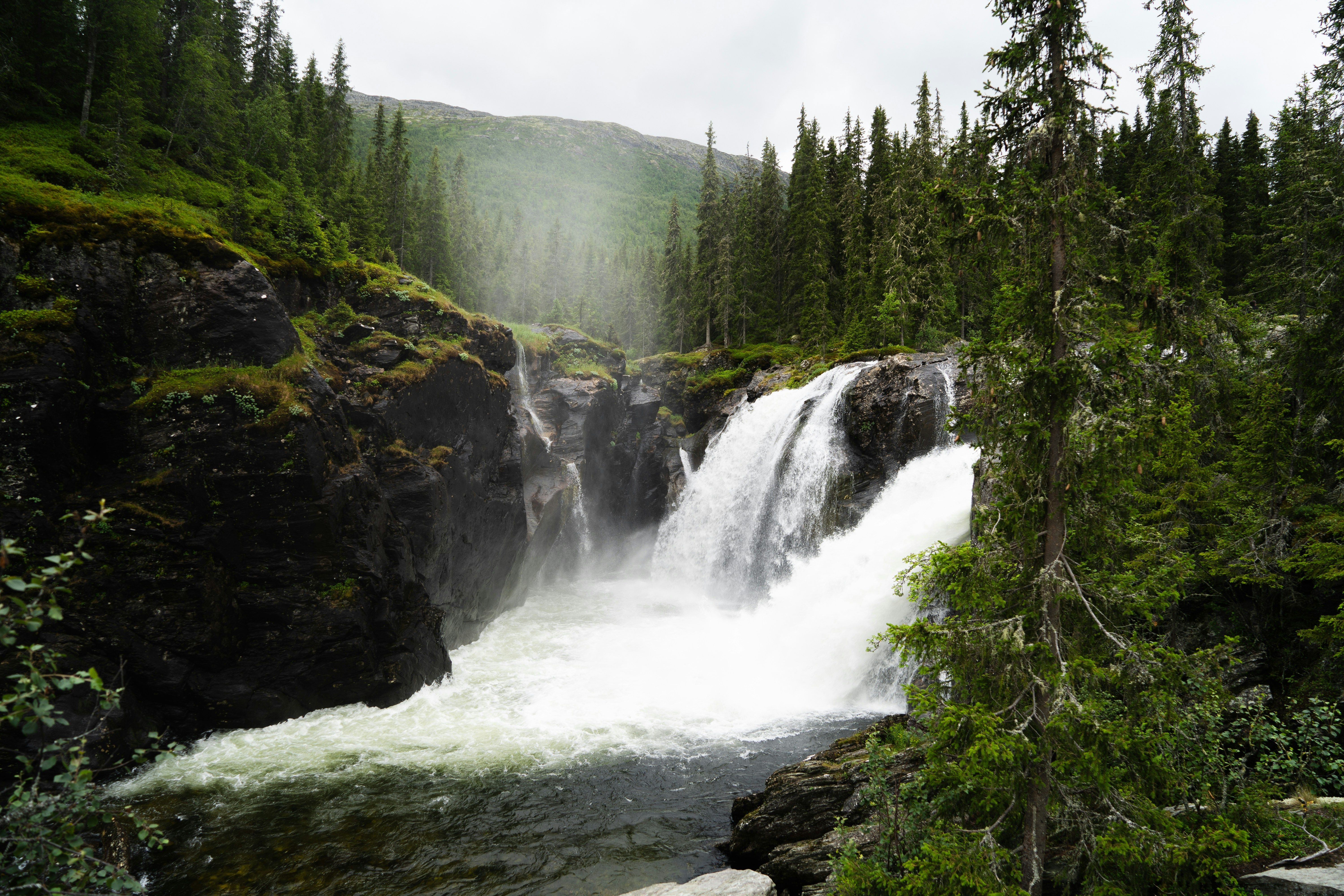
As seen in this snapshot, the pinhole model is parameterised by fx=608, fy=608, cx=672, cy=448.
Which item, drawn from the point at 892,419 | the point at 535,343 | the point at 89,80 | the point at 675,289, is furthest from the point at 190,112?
the point at 675,289

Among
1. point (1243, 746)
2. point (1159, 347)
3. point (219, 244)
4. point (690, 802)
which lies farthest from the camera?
Result: point (219, 244)

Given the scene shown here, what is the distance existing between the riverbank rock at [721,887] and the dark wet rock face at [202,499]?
38.1 ft

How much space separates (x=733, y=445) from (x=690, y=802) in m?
21.9

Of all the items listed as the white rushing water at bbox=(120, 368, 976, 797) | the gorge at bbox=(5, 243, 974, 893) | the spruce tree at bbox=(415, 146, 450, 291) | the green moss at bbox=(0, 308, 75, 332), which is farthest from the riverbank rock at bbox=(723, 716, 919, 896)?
the spruce tree at bbox=(415, 146, 450, 291)

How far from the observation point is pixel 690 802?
13602 millimetres

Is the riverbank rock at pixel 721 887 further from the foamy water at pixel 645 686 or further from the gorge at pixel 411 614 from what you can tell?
the foamy water at pixel 645 686

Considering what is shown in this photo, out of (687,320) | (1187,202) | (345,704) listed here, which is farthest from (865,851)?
(687,320)

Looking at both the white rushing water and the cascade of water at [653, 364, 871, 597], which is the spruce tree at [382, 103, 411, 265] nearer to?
the cascade of water at [653, 364, 871, 597]

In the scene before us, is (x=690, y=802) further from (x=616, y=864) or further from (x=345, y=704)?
(x=345, y=704)

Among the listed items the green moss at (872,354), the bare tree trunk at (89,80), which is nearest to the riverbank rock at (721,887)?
the green moss at (872,354)

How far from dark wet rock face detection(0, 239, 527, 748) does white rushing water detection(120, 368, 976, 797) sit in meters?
1.52

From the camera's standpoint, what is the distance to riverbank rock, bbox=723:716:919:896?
10188 mm

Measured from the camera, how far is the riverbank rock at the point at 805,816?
10.2m

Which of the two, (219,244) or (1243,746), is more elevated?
(219,244)
